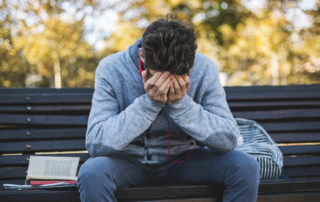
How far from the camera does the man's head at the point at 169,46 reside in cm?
182

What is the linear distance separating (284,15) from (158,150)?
1248 cm

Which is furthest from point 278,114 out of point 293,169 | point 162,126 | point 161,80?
point 161,80

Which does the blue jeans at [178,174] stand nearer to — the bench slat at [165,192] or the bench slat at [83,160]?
the bench slat at [165,192]

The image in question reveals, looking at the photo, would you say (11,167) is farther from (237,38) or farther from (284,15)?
(284,15)

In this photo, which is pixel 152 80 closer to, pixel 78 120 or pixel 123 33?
pixel 78 120

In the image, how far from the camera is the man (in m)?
1.85

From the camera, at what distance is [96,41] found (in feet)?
40.6

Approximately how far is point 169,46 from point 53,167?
1.38 metres

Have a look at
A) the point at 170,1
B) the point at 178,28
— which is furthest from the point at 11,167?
the point at 170,1

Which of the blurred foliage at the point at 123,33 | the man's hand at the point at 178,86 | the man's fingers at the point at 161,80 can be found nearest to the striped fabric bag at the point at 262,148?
the man's hand at the point at 178,86

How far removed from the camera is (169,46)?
5.97 feet

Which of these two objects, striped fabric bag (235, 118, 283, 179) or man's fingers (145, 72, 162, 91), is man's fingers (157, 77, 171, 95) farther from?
striped fabric bag (235, 118, 283, 179)

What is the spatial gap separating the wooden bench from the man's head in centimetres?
125

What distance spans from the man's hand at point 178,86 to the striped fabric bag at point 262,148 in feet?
2.86
